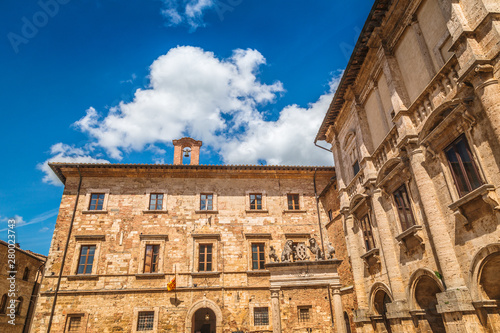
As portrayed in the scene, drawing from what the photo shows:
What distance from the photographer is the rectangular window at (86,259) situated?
60.6ft

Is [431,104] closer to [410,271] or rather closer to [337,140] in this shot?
[410,271]

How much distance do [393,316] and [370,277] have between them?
8.37 feet

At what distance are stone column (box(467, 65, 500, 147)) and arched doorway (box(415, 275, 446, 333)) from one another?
5112mm

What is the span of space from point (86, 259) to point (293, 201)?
13.2 meters

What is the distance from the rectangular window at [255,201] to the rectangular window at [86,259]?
998cm

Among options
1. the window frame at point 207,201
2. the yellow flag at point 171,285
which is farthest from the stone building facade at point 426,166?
the yellow flag at point 171,285

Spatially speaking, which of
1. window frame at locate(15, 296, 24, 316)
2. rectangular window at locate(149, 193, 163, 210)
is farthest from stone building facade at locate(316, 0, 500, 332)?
window frame at locate(15, 296, 24, 316)

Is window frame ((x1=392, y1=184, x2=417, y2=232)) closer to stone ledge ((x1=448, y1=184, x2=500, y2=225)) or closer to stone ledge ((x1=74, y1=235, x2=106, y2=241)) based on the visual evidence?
stone ledge ((x1=448, y1=184, x2=500, y2=225))

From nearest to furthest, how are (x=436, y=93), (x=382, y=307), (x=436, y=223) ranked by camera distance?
(x=436, y=223) < (x=436, y=93) < (x=382, y=307)

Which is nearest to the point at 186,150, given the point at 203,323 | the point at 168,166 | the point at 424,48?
the point at 168,166

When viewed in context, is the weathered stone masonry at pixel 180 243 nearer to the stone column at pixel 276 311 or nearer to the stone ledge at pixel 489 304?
the stone column at pixel 276 311

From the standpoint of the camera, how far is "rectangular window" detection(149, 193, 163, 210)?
66.6 feet

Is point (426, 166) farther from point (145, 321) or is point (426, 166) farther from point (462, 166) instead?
point (145, 321)

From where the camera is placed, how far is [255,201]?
21.2 m
